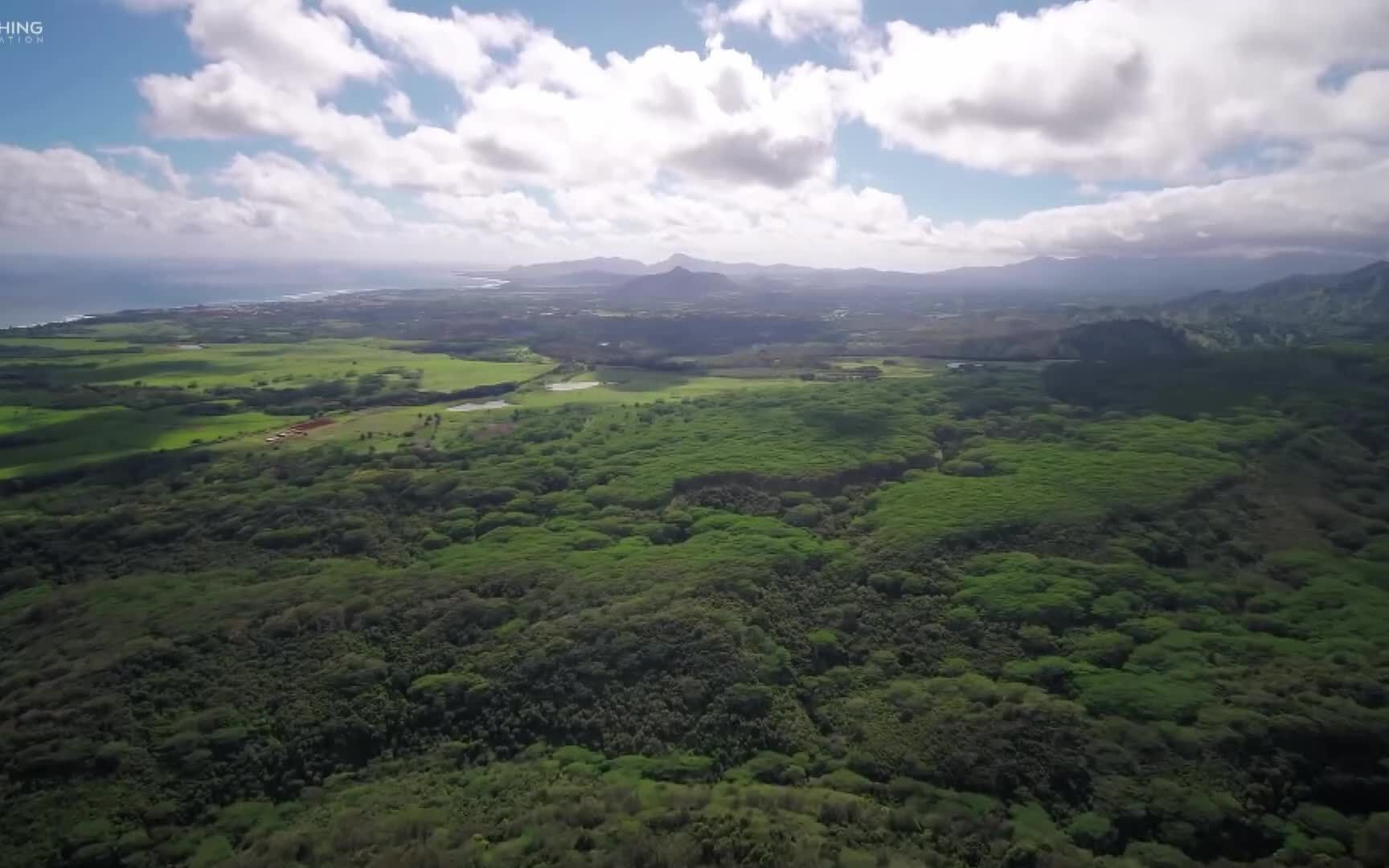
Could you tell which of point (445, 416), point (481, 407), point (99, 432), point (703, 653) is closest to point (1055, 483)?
point (703, 653)

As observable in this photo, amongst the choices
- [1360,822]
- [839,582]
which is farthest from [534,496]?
[1360,822]

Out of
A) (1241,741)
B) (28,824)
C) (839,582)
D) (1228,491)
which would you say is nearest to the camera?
(28,824)

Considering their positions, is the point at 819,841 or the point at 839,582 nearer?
the point at 819,841

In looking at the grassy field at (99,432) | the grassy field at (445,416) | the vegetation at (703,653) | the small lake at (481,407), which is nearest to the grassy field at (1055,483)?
the vegetation at (703,653)

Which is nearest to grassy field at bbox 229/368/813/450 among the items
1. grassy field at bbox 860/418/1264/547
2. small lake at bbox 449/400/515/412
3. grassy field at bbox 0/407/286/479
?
small lake at bbox 449/400/515/412

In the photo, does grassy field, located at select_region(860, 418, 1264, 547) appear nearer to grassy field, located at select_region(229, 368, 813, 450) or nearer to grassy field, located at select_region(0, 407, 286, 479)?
grassy field, located at select_region(229, 368, 813, 450)

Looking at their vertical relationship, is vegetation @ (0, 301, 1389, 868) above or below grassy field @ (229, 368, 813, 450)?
below

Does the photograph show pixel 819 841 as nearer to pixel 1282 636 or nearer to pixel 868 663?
pixel 868 663
